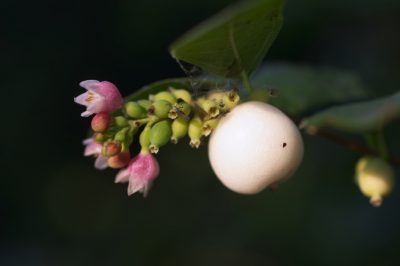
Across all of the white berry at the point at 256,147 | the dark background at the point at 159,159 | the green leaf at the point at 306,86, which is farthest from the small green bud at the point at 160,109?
the dark background at the point at 159,159

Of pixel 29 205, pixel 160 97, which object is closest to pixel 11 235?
pixel 29 205

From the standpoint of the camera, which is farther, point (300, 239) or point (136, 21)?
point (136, 21)

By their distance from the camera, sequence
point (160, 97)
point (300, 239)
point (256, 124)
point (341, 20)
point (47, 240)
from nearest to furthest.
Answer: point (256, 124) → point (160, 97) → point (300, 239) → point (341, 20) → point (47, 240)

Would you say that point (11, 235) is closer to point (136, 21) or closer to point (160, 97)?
point (136, 21)

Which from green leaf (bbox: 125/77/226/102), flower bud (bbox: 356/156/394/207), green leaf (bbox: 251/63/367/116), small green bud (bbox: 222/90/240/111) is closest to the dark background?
green leaf (bbox: 251/63/367/116)

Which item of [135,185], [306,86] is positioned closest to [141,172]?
[135,185]

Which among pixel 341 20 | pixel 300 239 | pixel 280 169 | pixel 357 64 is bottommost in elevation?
pixel 300 239

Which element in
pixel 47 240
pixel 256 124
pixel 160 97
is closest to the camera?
pixel 256 124
